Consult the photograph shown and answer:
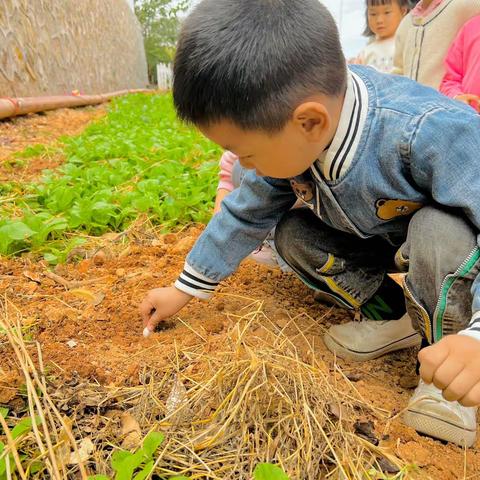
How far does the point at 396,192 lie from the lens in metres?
1.34

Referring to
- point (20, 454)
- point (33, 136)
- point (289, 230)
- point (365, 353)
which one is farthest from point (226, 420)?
point (33, 136)

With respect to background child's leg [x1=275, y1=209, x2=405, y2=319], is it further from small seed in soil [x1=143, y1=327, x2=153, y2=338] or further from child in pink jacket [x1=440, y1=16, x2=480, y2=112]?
child in pink jacket [x1=440, y1=16, x2=480, y2=112]

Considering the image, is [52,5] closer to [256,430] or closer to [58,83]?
[58,83]

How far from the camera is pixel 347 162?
4.31 ft

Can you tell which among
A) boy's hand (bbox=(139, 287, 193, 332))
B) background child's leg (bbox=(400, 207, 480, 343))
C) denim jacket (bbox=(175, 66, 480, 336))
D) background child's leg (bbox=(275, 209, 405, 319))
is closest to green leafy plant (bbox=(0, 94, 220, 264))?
boy's hand (bbox=(139, 287, 193, 332))

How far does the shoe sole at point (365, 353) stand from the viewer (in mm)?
1600

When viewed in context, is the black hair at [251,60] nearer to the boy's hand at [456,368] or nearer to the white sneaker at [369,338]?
the boy's hand at [456,368]

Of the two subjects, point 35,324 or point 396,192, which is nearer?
point 396,192

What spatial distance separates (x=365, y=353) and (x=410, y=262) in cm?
38

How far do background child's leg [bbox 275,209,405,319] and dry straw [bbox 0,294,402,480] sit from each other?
47cm

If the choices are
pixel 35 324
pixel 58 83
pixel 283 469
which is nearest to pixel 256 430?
pixel 283 469

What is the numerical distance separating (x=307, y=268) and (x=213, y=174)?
1568 millimetres

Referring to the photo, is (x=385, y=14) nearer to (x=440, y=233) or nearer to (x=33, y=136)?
(x=440, y=233)

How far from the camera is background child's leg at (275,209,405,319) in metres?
1.69
